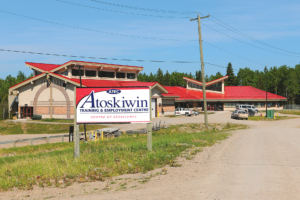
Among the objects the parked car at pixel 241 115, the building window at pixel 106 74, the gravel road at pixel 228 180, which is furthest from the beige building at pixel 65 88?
the gravel road at pixel 228 180

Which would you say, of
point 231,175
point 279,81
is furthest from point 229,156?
point 279,81

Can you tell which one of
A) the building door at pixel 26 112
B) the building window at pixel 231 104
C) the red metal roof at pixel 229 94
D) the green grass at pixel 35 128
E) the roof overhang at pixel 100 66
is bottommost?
the green grass at pixel 35 128

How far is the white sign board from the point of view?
1428 centimetres

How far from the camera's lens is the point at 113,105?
14.4 m

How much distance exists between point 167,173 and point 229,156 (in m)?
4.54

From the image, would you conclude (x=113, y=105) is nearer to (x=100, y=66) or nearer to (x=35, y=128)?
(x=35, y=128)

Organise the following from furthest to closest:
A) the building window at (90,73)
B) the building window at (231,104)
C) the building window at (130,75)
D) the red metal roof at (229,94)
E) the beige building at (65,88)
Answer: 1. the building window at (231,104)
2. the red metal roof at (229,94)
3. the building window at (130,75)
4. the building window at (90,73)
5. the beige building at (65,88)

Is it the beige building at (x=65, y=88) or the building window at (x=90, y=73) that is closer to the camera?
the beige building at (x=65, y=88)

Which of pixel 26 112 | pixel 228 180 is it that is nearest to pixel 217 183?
pixel 228 180

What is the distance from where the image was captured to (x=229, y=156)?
1360cm

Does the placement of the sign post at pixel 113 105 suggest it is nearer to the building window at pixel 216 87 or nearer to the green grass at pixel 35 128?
the green grass at pixel 35 128

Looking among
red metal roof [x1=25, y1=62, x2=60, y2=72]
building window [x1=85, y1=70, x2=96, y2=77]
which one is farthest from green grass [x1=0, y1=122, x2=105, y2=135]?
red metal roof [x1=25, y1=62, x2=60, y2=72]

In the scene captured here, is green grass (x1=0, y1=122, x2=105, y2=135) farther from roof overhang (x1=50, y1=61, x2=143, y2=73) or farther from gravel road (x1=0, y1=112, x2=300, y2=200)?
gravel road (x1=0, y1=112, x2=300, y2=200)

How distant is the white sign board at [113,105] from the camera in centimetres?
1428
